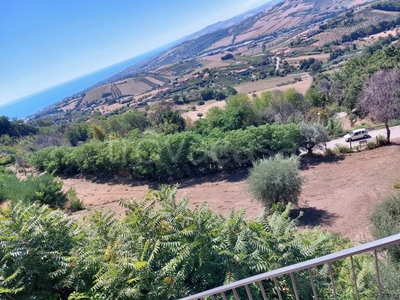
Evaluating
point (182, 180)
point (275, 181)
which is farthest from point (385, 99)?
point (182, 180)

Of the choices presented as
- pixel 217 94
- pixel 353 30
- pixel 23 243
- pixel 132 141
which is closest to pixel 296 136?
pixel 132 141

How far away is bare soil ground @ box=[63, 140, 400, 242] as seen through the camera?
13156 mm

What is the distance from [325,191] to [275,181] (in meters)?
4.58

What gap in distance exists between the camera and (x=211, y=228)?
5.32 metres

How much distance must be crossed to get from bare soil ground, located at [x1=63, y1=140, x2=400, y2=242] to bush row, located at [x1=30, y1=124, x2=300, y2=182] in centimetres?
100

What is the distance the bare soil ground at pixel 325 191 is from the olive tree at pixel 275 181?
1.23 m

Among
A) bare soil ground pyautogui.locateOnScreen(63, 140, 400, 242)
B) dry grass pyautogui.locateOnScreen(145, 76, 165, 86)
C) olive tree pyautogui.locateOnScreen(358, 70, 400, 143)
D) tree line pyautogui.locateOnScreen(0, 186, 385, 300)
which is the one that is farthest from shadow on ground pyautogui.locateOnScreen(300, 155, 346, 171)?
dry grass pyautogui.locateOnScreen(145, 76, 165, 86)

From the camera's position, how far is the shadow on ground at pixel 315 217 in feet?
42.9

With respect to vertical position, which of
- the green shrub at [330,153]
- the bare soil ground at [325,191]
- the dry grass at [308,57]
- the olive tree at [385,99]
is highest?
the olive tree at [385,99]

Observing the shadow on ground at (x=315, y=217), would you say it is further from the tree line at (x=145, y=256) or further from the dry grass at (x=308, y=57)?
the dry grass at (x=308, y=57)

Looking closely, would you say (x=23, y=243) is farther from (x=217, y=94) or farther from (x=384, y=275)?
(x=217, y=94)

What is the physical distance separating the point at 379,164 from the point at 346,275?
14877mm

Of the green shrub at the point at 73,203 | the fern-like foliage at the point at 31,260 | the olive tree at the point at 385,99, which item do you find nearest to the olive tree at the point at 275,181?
the fern-like foliage at the point at 31,260

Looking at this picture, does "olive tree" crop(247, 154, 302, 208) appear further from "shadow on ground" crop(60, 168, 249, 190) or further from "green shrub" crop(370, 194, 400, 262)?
"shadow on ground" crop(60, 168, 249, 190)
